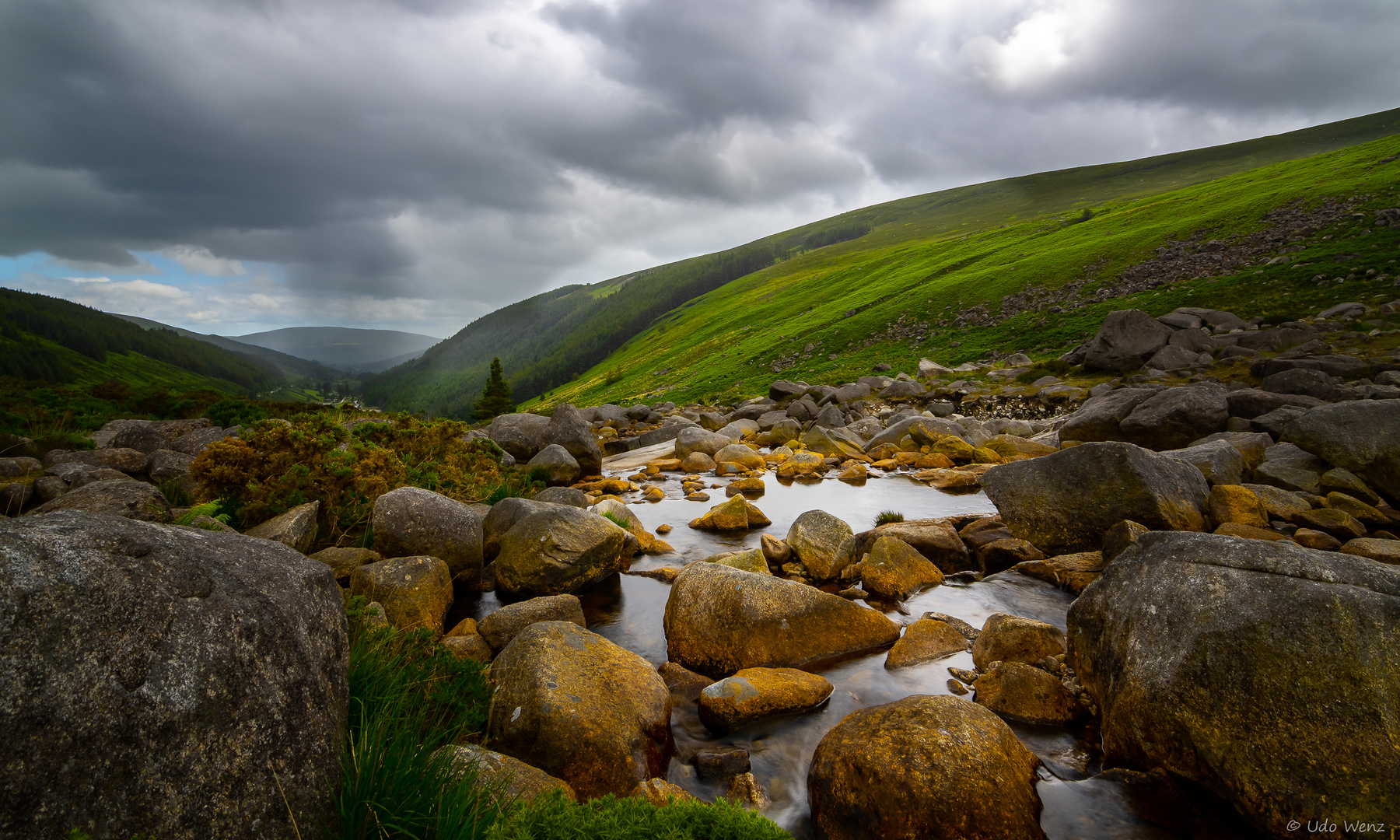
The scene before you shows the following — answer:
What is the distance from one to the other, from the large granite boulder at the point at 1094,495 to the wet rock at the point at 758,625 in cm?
595

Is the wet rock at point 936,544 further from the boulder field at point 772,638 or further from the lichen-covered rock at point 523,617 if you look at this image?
the lichen-covered rock at point 523,617

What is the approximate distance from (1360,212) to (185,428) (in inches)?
3642

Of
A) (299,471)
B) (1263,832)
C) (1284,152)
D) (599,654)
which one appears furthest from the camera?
(1284,152)

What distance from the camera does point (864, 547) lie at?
1395 centimetres

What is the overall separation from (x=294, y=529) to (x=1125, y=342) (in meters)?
48.9

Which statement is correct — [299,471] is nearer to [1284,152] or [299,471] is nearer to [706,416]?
[706,416]

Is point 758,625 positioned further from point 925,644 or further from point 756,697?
point 925,644

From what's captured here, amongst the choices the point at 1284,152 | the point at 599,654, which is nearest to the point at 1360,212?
the point at 599,654

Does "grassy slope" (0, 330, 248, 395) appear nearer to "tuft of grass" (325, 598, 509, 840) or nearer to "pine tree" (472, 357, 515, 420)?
"pine tree" (472, 357, 515, 420)

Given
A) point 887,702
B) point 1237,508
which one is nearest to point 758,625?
point 887,702

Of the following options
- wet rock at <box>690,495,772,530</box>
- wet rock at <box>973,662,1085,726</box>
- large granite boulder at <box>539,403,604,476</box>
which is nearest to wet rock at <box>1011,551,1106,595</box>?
wet rock at <box>973,662,1085,726</box>

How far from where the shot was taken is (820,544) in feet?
44.0

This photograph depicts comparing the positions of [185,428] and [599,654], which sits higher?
[185,428]

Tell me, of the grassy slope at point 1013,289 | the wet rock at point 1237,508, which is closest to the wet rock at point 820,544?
the wet rock at point 1237,508
